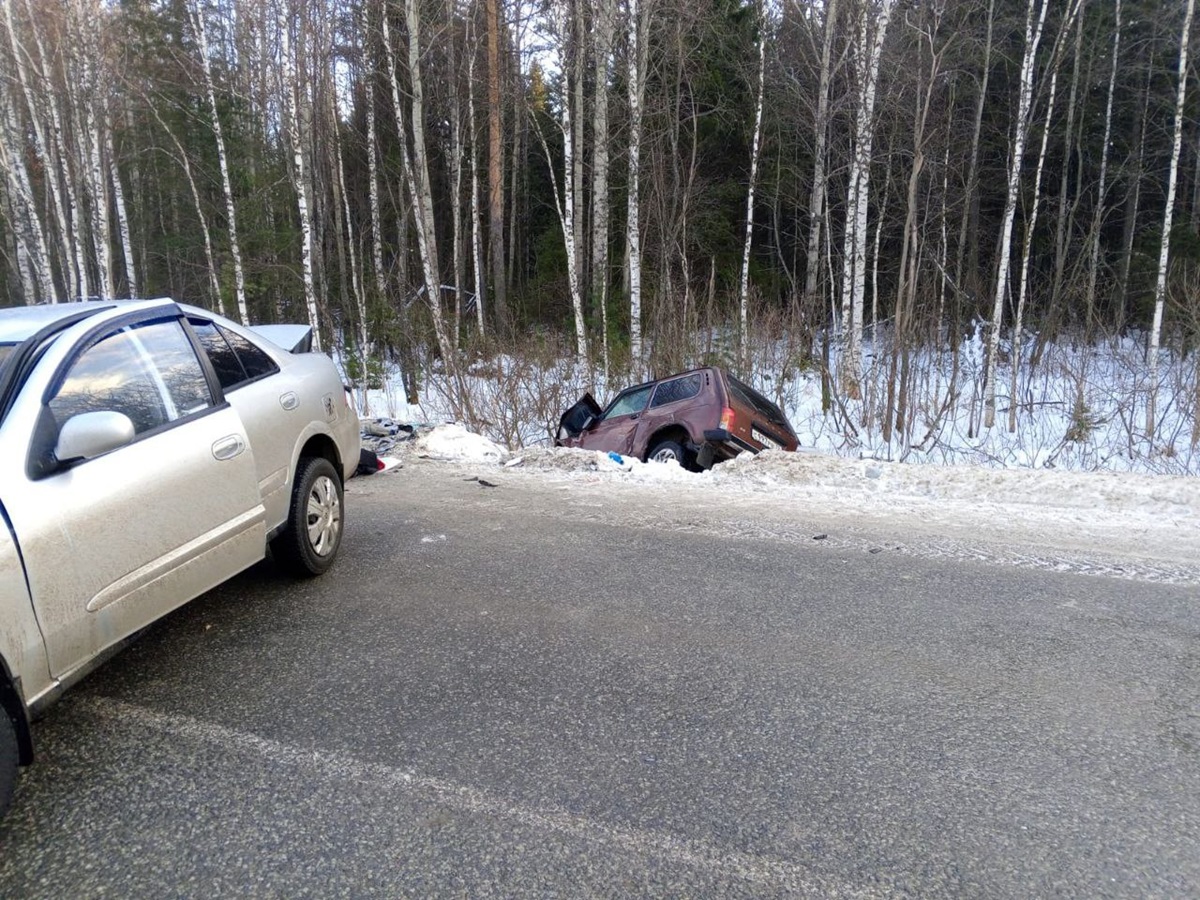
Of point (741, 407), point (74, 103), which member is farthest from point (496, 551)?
point (74, 103)

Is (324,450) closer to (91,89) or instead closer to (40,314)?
(40,314)

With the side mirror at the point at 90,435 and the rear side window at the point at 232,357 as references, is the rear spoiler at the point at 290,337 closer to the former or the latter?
the rear side window at the point at 232,357

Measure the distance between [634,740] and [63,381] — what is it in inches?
105

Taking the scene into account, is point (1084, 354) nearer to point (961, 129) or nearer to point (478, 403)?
point (478, 403)

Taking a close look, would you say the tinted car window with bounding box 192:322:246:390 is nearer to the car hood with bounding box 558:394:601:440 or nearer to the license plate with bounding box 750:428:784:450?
the license plate with bounding box 750:428:784:450

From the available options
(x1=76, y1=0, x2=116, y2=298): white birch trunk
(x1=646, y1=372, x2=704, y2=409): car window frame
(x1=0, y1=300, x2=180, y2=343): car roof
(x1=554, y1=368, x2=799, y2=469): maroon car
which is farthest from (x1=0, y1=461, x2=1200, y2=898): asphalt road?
(x1=76, y1=0, x2=116, y2=298): white birch trunk

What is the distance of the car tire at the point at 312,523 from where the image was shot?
14.0 ft

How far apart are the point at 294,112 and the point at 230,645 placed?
→ 46.5ft

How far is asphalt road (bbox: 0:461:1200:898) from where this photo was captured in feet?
7.35

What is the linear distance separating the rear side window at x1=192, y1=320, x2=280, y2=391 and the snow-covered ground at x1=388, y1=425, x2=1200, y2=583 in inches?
128

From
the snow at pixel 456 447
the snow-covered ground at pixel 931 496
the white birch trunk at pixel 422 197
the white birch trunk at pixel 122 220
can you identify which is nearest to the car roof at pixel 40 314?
the snow-covered ground at pixel 931 496

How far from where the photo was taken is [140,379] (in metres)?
3.40

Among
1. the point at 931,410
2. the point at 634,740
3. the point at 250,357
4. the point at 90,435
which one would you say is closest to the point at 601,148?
the point at 931,410

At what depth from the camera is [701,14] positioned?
1538cm
